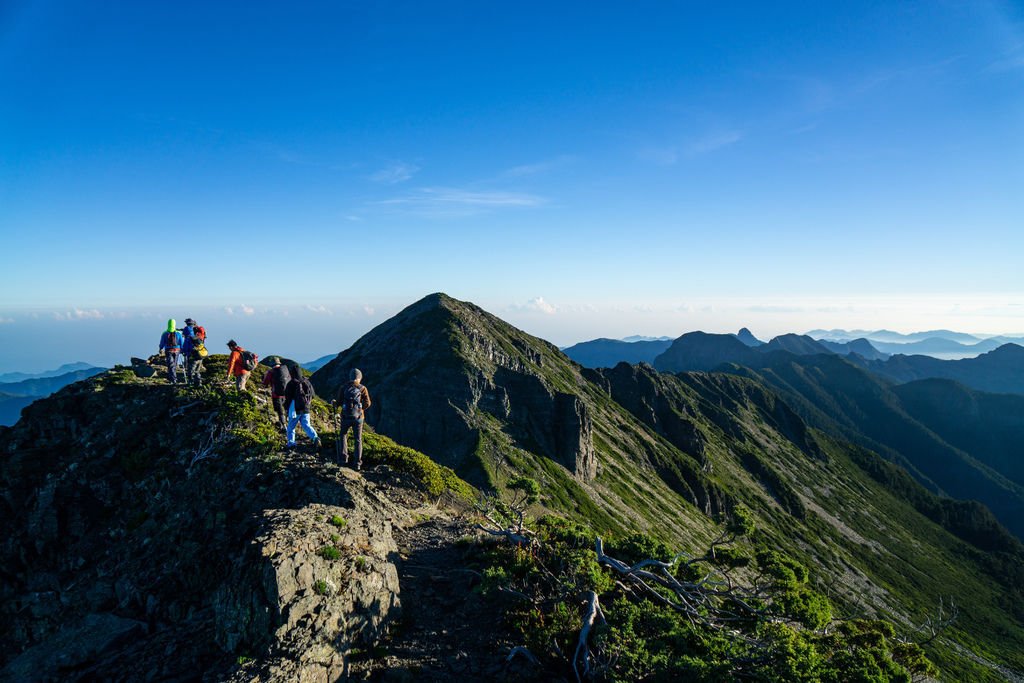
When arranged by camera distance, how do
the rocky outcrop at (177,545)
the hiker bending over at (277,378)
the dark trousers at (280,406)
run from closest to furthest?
the rocky outcrop at (177,545), the hiker bending over at (277,378), the dark trousers at (280,406)

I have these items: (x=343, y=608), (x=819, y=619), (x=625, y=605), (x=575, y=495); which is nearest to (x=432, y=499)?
(x=343, y=608)

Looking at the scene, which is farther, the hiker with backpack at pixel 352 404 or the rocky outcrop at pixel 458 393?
the rocky outcrop at pixel 458 393

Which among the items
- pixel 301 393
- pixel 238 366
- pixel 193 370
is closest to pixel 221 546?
pixel 301 393

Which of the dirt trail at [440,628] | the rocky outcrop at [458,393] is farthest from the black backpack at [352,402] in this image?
the rocky outcrop at [458,393]

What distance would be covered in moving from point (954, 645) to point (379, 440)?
Answer: 213653 millimetres

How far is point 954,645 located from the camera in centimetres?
14525

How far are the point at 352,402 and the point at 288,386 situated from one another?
4.03m

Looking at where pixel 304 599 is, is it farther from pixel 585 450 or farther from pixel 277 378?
pixel 585 450

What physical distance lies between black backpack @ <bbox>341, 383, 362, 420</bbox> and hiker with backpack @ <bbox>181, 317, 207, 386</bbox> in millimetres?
17014

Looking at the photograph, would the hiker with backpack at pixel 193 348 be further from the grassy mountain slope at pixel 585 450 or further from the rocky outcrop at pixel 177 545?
the grassy mountain slope at pixel 585 450

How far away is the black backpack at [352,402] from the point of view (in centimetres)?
2005

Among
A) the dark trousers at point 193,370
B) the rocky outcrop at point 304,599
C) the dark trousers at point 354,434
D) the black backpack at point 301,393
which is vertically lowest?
the rocky outcrop at point 304,599

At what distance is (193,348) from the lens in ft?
101

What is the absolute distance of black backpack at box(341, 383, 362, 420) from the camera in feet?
65.8
